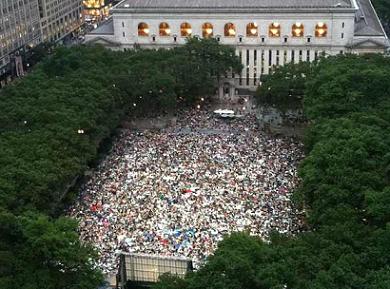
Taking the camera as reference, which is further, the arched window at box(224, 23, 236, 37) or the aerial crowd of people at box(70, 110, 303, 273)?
the arched window at box(224, 23, 236, 37)

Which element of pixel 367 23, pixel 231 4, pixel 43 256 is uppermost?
pixel 231 4

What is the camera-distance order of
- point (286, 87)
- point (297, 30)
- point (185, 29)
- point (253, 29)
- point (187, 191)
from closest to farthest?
1. point (187, 191)
2. point (286, 87)
3. point (297, 30)
4. point (253, 29)
5. point (185, 29)

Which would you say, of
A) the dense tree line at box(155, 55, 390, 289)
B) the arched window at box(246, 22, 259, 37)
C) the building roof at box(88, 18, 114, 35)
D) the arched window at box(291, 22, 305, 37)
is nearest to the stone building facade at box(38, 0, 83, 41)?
the building roof at box(88, 18, 114, 35)

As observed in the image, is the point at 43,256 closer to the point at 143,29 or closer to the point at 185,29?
the point at 185,29

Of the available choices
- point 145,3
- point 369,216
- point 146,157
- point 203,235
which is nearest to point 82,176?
point 146,157

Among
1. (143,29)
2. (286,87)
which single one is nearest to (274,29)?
(143,29)

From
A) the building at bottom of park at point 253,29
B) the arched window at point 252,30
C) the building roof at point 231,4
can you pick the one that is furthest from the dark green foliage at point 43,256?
the building roof at point 231,4

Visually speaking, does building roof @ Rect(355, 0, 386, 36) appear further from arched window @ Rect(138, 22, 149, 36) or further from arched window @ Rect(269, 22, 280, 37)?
arched window @ Rect(138, 22, 149, 36)
